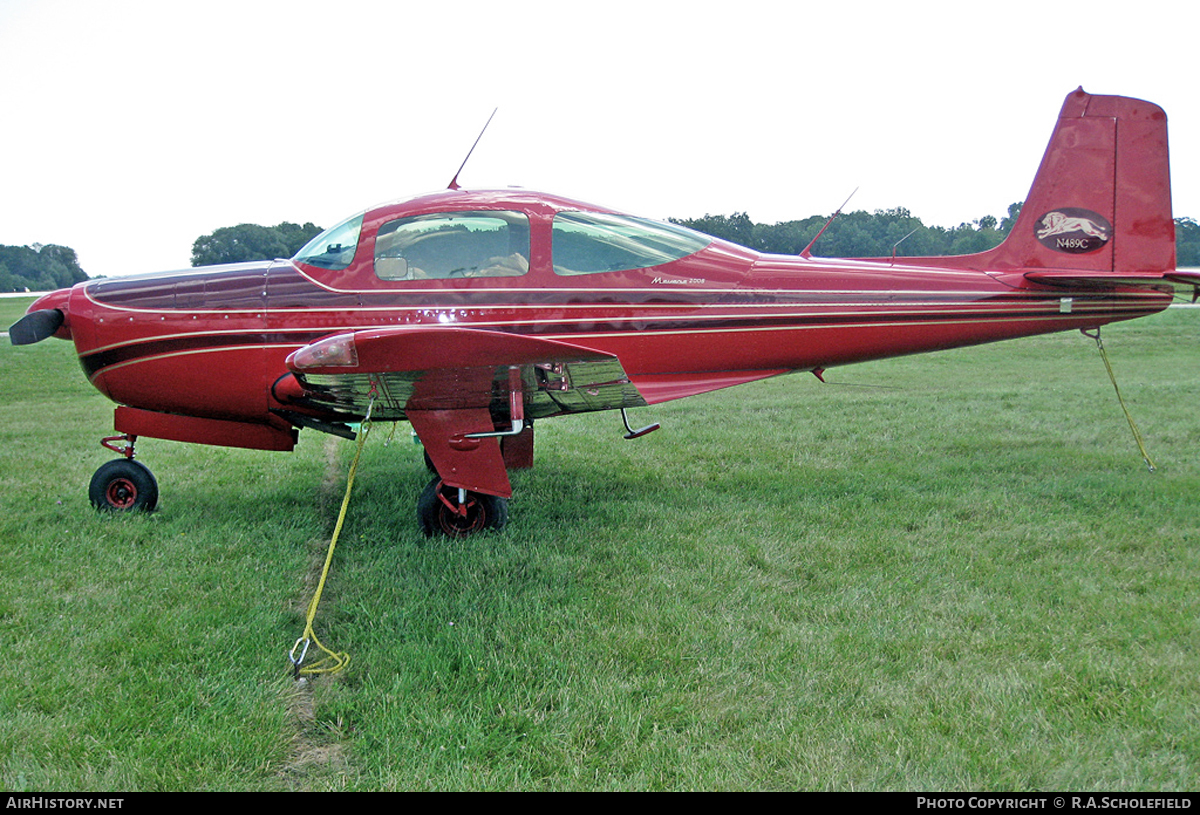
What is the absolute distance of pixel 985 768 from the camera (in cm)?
257

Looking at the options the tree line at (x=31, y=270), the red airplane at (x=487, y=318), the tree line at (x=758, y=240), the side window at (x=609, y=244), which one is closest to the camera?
the red airplane at (x=487, y=318)

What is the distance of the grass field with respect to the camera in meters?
2.66

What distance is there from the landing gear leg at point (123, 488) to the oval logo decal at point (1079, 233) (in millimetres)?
7362

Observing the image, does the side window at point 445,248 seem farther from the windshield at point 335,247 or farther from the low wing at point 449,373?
the low wing at point 449,373

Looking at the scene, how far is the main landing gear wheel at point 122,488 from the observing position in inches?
218

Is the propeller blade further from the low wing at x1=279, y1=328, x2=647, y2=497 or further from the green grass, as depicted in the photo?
the green grass

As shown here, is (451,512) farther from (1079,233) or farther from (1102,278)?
(1079,233)

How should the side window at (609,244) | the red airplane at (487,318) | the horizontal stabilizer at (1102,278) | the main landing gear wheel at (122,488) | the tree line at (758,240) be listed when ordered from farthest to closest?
the tree line at (758,240) → the horizontal stabilizer at (1102,278) → the main landing gear wheel at (122,488) → the side window at (609,244) → the red airplane at (487,318)

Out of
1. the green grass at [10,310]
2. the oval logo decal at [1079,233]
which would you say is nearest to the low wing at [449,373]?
the oval logo decal at [1079,233]

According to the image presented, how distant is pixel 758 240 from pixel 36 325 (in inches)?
402

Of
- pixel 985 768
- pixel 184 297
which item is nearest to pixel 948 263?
pixel 985 768

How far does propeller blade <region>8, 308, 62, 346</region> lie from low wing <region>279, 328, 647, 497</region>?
1.90 m

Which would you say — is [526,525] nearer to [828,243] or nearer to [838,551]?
Result: [838,551]

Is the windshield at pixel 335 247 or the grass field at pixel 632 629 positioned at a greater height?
the windshield at pixel 335 247
